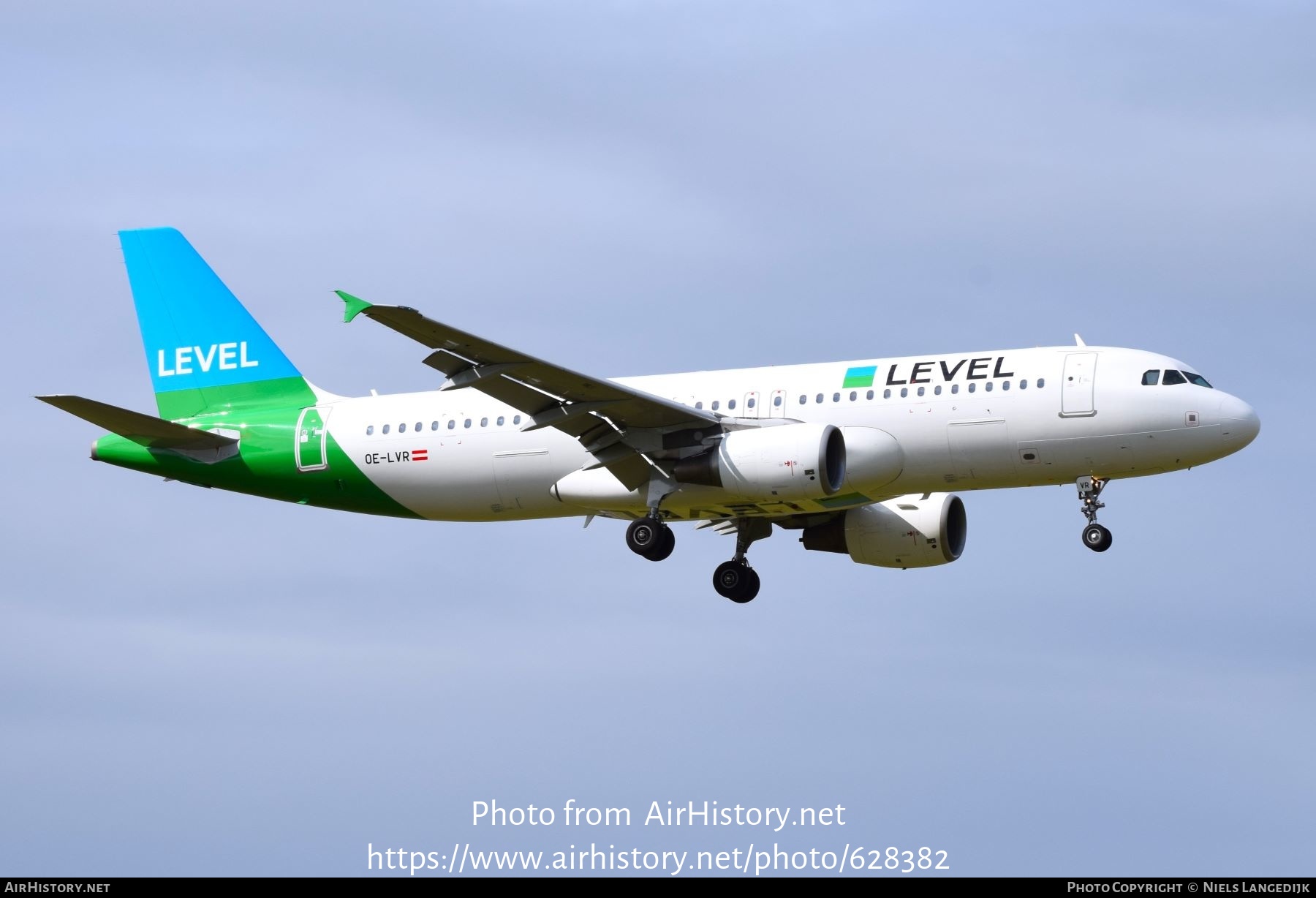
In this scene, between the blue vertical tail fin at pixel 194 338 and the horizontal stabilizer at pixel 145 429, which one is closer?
the horizontal stabilizer at pixel 145 429

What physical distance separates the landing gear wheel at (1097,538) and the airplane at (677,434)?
3 cm

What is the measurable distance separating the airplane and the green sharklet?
5 cm

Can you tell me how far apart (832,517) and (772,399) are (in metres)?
5.68

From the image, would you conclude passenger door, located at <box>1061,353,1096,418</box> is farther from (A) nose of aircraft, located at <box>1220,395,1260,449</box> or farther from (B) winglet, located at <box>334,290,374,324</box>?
Result: (B) winglet, located at <box>334,290,374,324</box>

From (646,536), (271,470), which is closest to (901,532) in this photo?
(646,536)

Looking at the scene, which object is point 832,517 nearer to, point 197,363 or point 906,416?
point 906,416

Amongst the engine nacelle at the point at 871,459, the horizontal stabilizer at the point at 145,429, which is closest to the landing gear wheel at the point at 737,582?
the engine nacelle at the point at 871,459

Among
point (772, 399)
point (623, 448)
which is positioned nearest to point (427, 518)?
point (623, 448)

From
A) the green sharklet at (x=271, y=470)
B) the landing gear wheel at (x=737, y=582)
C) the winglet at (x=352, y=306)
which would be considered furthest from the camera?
the landing gear wheel at (x=737, y=582)

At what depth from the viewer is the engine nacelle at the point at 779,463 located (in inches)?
1474

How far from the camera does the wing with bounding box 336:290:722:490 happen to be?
35875mm

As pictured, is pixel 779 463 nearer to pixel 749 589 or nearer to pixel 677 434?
pixel 677 434

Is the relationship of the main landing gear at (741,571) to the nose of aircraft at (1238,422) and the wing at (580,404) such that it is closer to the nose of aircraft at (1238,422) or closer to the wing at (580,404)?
the wing at (580,404)

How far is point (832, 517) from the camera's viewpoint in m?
44.3
